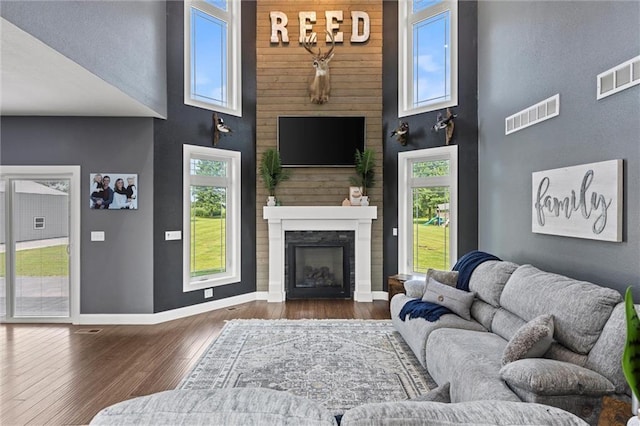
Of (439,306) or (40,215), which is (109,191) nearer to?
(40,215)

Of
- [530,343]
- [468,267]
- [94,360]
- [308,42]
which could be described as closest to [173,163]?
[94,360]

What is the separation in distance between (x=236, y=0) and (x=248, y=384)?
5.81 metres

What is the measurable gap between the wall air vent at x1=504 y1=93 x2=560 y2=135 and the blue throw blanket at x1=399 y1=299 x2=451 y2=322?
2.12 m

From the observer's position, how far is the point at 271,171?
6.23 m

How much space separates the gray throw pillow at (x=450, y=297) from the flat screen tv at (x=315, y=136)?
9.61 feet

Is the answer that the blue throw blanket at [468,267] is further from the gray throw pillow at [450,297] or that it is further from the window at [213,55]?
the window at [213,55]

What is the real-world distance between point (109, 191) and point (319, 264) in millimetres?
3343

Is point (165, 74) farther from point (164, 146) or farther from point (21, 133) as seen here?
point (21, 133)

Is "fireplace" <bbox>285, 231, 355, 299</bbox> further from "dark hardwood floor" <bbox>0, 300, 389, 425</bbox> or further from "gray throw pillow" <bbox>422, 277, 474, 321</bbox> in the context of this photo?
"gray throw pillow" <bbox>422, 277, 474, 321</bbox>

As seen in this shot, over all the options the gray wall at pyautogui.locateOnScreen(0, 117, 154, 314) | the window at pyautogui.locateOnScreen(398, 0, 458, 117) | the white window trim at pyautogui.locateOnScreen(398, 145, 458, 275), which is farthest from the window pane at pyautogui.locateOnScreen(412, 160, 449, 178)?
the gray wall at pyautogui.locateOnScreen(0, 117, 154, 314)

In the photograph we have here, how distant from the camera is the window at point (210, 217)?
555cm

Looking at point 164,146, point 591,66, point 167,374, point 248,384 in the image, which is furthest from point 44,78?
point 591,66

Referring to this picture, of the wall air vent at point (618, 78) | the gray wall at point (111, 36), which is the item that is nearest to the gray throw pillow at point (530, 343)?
the wall air vent at point (618, 78)

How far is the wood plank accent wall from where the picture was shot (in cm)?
644
